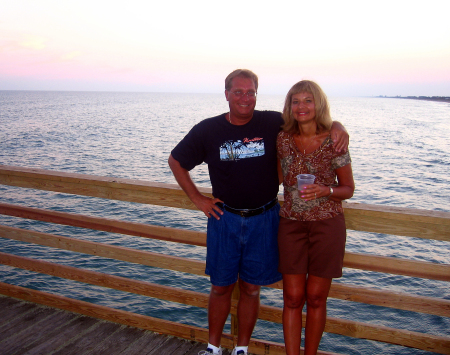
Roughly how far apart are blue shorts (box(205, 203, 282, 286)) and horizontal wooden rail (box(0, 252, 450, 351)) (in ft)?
1.31

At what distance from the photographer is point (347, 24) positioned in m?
40.7

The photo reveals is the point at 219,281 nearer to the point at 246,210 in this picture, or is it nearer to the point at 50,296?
the point at 246,210

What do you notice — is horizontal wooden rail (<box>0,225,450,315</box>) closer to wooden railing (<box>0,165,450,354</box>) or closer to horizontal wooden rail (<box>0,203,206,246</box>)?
wooden railing (<box>0,165,450,354</box>)

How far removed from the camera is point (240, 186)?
266 cm

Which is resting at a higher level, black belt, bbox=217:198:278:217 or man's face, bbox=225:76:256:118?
man's face, bbox=225:76:256:118

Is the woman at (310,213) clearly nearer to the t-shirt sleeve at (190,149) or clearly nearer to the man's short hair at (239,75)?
the man's short hair at (239,75)

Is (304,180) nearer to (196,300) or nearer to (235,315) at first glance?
(235,315)

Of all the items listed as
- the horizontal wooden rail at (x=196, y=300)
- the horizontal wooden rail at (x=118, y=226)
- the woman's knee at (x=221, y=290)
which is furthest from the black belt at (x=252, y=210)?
the horizontal wooden rail at (x=196, y=300)

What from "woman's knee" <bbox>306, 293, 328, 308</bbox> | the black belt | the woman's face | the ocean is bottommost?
the ocean

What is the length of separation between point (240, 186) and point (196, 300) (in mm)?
1118

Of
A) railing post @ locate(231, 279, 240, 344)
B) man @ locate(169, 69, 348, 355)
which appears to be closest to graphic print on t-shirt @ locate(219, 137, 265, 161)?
man @ locate(169, 69, 348, 355)

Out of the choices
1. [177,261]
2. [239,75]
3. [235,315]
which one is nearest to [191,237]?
[177,261]

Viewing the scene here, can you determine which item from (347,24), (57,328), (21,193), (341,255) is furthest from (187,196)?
(347,24)

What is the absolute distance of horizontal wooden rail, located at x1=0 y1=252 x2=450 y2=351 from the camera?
2.74m
